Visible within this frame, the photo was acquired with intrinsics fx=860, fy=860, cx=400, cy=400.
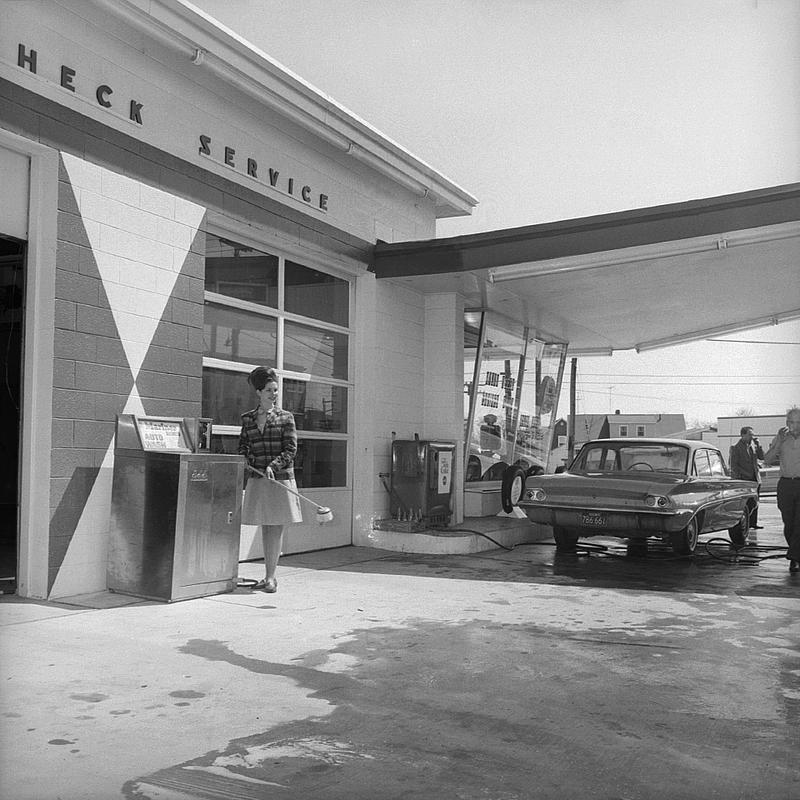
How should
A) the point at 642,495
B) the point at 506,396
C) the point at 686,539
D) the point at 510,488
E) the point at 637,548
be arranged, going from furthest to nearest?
the point at 506,396, the point at 510,488, the point at 637,548, the point at 686,539, the point at 642,495

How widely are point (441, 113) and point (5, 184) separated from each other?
12.0 ft

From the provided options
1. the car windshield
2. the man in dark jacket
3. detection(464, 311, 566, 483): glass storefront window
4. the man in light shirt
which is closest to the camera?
the man in light shirt

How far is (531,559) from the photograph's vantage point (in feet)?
32.5

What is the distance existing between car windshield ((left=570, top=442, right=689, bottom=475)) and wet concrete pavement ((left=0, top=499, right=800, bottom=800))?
2.79 metres

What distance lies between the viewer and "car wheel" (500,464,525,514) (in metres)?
12.7

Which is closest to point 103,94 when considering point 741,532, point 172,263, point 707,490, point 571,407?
point 172,263

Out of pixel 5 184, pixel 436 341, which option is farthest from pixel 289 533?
pixel 5 184

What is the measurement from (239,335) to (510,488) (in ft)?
17.7

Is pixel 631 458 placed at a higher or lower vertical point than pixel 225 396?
lower

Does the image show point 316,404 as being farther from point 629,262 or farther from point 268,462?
point 629,262

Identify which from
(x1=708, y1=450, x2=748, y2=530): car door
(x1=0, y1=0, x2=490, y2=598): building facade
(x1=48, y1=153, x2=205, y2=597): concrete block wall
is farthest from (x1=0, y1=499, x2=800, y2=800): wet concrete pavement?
(x1=708, y1=450, x2=748, y2=530): car door

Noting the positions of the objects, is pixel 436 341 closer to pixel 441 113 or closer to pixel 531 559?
pixel 531 559

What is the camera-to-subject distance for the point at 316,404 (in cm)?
1016

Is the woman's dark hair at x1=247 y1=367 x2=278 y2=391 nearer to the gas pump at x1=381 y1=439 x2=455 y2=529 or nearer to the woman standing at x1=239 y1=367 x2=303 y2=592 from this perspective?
the woman standing at x1=239 y1=367 x2=303 y2=592
